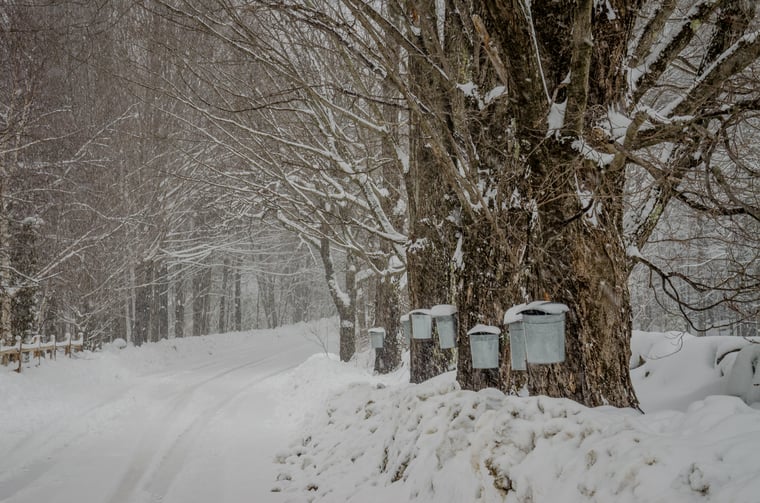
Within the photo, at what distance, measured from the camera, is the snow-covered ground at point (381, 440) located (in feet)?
7.98

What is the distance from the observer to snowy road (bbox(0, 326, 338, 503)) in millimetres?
5129

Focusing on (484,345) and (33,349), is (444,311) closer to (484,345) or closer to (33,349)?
(484,345)

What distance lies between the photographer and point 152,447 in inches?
263

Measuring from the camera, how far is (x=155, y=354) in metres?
17.0

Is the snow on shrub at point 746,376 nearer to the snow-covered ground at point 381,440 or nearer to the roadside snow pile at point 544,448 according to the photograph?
the snow-covered ground at point 381,440

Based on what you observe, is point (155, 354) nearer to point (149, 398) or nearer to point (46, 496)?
point (149, 398)

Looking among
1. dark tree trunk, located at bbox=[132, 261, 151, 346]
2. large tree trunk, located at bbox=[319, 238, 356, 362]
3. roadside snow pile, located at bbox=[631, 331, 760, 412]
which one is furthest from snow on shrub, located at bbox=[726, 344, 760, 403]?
dark tree trunk, located at bbox=[132, 261, 151, 346]

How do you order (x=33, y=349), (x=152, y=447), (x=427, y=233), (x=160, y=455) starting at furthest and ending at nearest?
(x=33, y=349), (x=152, y=447), (x=160, y=455), (x=427, y=233)

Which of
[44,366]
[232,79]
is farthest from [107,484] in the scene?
[44,366]

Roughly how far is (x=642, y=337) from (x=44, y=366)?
12.0m

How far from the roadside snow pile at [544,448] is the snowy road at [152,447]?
0.80m

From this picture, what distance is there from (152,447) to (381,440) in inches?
136

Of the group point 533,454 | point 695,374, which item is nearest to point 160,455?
point 533,454

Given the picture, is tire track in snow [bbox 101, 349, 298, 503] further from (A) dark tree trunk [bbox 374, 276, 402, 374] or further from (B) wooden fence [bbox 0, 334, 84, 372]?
(B) wooden fence [bbox 0, 334, 84, 372]
